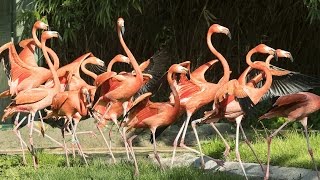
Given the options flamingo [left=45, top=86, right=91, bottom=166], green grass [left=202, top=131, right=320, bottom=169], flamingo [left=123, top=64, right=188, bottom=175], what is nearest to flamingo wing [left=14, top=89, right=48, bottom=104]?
flamingo [left=45, top=86, right=91, bottom=166]

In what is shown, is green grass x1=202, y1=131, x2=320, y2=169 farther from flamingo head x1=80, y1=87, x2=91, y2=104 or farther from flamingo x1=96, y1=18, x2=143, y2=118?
flamingo head x1=80, y1=87, x2=91, y2=104

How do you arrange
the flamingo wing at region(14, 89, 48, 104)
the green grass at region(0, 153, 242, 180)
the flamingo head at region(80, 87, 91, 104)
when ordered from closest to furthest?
the green grass at region(0, 153, 242, 180) → the flamingo head at region(80, 87, 91, 104) → the flamingo wing at region(14, 89, 48, 104)

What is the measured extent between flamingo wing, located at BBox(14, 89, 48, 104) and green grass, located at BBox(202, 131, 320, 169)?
1782 millimetres

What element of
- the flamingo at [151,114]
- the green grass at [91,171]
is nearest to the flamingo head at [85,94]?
the flamingo at [151,114]

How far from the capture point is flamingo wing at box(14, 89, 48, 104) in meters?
7.30

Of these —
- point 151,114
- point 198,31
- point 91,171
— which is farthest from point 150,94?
point 198,31

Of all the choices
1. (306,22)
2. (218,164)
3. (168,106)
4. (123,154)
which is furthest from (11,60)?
(306,22)

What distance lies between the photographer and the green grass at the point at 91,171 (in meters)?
6.05

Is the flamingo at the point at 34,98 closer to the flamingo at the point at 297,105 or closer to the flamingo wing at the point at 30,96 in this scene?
the flamingo wing at the point at 30,96

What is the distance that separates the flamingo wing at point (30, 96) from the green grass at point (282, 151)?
70.2 inches

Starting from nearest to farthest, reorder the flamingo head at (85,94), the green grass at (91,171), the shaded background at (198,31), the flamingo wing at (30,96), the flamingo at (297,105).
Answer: the green grass at (91,171) < the flamingo at (297,105) < the flamingo head at (85,94) < the flamingo wing at (30,96) < the shaded background at (198,31)

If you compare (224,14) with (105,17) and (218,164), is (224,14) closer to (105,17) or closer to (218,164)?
(105,17)

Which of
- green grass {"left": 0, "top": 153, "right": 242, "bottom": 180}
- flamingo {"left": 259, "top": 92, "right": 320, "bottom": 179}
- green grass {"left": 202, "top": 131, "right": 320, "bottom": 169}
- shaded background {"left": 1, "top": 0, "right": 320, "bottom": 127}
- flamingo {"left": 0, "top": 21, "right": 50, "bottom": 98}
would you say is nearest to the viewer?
green grass {"left": 0, "top": 153, "right": 242, "bottom": 180}

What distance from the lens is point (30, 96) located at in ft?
24.1
